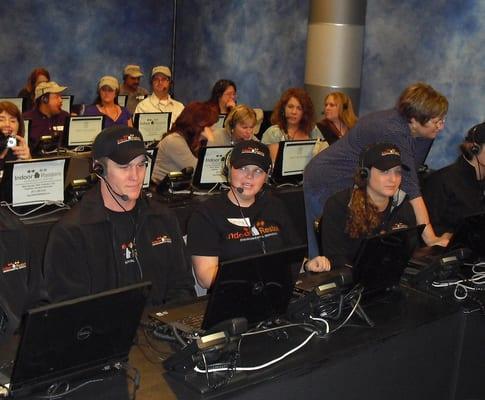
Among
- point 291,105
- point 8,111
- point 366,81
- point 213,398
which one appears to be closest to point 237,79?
point 366,81

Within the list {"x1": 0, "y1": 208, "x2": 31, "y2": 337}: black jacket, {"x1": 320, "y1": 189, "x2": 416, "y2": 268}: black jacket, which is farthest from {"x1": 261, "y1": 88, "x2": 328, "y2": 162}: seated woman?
{"x1": 0, "y1": 208, "x2": 31, "y2": 337}: black jacket

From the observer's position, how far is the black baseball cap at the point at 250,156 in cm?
310

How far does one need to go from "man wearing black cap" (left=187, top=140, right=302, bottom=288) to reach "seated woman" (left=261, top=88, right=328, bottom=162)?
8.64ft

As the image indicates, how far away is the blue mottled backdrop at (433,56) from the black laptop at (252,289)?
4.71m

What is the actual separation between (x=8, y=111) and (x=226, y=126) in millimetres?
1589

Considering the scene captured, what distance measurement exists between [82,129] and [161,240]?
3745mm

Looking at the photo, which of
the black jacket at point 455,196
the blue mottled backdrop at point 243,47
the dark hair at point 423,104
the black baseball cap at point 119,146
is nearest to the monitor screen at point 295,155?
the black jacket at point 455,196

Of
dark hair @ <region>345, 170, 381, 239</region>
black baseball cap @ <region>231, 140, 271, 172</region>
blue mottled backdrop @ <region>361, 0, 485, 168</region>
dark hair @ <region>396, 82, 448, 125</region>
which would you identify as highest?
blue mottled backdrop @ <region>361, 0, 485, 168</region>

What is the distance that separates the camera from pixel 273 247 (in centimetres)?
326

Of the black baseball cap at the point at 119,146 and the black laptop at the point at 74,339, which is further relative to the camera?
the black baseball cap at the point at 119,146

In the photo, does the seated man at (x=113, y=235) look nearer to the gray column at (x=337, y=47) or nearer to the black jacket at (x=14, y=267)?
the black jacket at (x=14, y=267)

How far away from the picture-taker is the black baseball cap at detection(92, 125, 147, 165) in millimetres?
2707

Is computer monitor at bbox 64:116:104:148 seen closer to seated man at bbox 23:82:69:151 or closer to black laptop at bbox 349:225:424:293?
seated man at bbox 23:82:69:151

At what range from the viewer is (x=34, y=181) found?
4094mm
